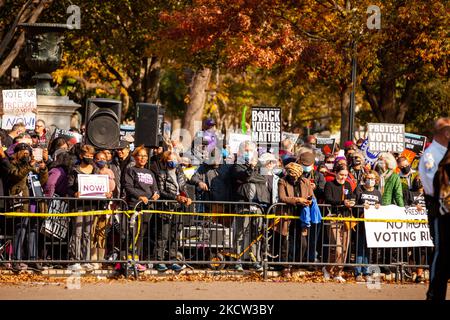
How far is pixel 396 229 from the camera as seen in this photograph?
16.5 metres

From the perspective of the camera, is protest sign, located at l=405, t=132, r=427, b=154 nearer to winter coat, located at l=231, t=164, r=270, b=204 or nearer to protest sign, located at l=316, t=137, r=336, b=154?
protest sign, located at l=316, t=137, r=336, b=154

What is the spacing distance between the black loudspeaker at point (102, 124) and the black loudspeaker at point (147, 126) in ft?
1.53

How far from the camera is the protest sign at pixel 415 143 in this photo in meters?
21.8

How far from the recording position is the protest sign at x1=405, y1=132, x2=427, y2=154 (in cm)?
2178

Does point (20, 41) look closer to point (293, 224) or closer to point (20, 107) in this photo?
point (20, 107)

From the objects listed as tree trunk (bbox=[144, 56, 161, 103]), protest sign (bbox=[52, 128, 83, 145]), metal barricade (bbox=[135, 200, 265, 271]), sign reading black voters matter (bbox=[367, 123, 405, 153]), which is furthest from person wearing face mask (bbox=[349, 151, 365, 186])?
tree trunk (bbox=[144, 56, 161, 103])

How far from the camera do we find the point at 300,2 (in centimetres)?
2756

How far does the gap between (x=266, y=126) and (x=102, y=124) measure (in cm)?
390

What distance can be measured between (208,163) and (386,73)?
1417 cm

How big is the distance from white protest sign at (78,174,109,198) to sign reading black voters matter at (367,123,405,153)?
6509 millimetres

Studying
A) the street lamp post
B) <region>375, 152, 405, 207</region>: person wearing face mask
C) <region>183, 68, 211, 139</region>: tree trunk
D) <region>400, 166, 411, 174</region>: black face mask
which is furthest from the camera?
<region>183, 68, 211, 139</region>: tree trunk

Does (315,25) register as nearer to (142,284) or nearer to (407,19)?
(407,19)
